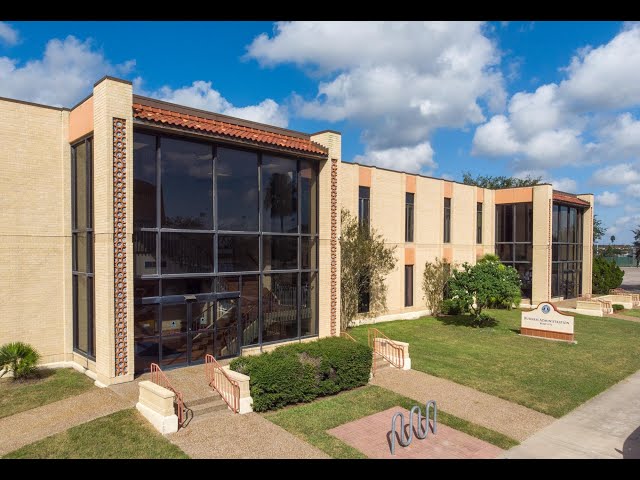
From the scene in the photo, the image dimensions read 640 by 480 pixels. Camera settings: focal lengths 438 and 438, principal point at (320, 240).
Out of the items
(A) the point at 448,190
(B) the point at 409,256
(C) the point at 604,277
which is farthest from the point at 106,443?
(C) the point at 604,277

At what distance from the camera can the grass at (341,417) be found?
933 cm

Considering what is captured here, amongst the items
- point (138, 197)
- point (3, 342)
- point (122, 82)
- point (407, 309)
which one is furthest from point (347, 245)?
point (3, 342)

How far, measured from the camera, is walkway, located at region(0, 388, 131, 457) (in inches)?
362

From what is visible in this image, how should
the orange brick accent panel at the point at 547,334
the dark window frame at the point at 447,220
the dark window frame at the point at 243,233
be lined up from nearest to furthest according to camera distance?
the dark window frame at the point at 243,233
the orange brick accent panel at the point at 547,334
the dark window frame at the point at 447,220

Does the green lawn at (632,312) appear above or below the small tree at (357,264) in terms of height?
below

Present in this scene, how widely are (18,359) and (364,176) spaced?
657 inches

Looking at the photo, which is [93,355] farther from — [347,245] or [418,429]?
[347,245]

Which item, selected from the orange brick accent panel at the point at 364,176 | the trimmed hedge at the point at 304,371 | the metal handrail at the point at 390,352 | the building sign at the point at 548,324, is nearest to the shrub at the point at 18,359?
the trimmed hedge at the point at 304,371

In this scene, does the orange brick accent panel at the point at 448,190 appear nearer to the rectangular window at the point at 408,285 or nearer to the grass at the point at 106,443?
the rectangular window at the point at 408,285

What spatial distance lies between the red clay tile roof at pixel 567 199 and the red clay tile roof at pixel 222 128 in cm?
2229

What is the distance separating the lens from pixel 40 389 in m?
12.1

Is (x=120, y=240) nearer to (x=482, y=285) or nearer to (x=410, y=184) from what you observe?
(x=482, y=285)

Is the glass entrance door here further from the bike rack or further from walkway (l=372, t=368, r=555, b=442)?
the bike rack

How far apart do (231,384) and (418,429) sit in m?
4.59
